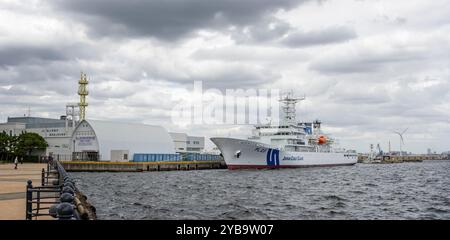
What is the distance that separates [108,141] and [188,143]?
Answer: 197 feet

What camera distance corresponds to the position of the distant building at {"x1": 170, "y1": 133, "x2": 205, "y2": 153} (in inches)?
4951

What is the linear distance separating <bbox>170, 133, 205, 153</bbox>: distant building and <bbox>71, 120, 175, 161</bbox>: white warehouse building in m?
33.6

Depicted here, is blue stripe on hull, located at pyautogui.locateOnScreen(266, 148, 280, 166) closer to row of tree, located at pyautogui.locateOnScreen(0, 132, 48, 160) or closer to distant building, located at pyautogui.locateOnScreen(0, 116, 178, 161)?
distant building, located at pyautogui.locateOnScreen(0, 116, 178, 161)

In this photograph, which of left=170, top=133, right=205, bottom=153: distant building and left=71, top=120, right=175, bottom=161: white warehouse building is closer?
left=71, top=120, right=175, bottom=161: white warehouse building

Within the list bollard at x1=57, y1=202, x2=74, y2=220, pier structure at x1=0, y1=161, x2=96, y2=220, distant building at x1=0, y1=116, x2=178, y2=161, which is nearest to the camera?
bollard at x1=57, y1=202, x2=74, y2=220

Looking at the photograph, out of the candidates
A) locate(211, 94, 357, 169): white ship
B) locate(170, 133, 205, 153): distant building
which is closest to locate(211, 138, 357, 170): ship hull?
locate(211, 94, 357, 169): white ship

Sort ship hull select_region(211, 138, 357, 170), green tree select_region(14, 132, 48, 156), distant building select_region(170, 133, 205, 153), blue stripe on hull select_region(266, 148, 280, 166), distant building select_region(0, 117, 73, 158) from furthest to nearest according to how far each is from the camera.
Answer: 1. distant building select_region(170, 133, 205, 153)
2. distant building select_region(0, 117, 73, 158)
3. green tree select_region(14, 132, 48, 156)
4. blue stripe on hull select_region(266, 148, 280, 166)
5. ship hull select_region(211, 138, 357, 170)

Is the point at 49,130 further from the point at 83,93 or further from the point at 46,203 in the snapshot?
the point at 46,203

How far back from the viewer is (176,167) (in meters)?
84.9

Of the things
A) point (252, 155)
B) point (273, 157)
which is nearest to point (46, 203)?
point (252, 155)

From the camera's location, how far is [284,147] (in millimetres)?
82312
